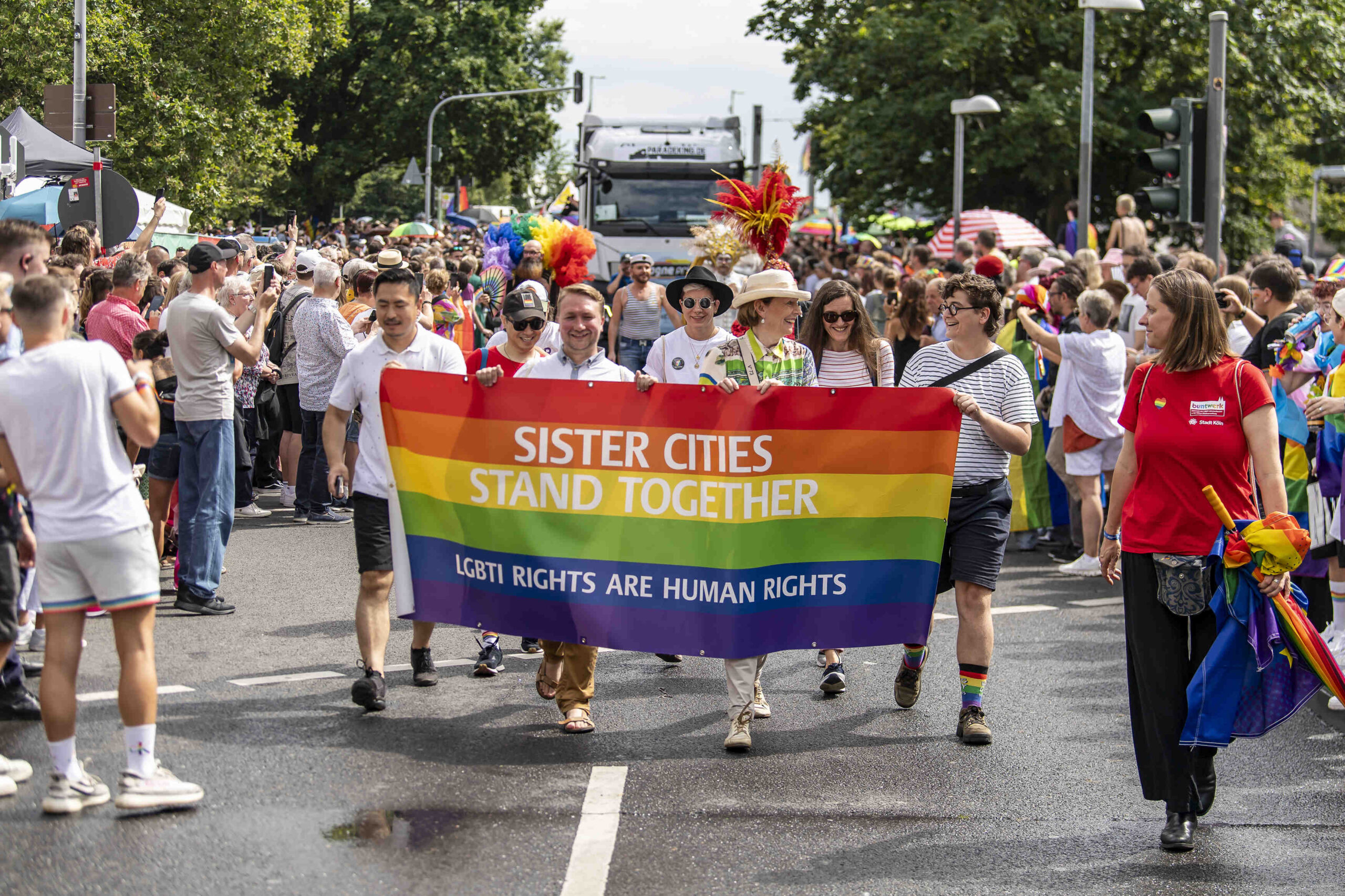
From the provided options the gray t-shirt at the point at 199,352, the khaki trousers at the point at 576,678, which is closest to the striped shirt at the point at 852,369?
the khaki trousers at the point at 576,678

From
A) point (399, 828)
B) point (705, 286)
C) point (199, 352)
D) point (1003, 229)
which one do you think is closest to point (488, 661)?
point (705, 286)

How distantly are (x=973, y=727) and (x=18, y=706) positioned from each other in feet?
12.9

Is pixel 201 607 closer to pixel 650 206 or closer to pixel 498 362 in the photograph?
pixel 498 362

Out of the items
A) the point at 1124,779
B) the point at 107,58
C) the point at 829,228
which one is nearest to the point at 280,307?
the point at 1124,779

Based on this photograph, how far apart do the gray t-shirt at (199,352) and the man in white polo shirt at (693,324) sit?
109 inches

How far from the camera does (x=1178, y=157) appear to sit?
1249 centimetres

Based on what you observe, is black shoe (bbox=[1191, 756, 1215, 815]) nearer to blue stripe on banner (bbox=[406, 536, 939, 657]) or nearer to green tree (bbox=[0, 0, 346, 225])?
blue stripe on banner (bbox=[406, 536, 939, 657])

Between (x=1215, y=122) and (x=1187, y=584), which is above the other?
(x=1215, y=122)

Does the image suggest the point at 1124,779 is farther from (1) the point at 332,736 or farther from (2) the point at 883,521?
(1) the point at 332,736

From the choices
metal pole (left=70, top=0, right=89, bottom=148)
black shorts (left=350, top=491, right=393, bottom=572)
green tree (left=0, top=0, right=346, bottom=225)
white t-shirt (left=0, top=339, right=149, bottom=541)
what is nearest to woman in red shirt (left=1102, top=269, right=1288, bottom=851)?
black shorts (left=350, top=491, right=393, bottom=572)

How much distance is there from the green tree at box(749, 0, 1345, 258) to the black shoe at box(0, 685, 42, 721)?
27968 millimetres

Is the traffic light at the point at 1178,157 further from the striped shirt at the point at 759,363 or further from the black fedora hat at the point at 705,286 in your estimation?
the striped shirt at the point at 759,363

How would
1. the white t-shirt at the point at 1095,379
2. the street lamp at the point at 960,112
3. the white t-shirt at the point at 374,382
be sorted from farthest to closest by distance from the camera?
the street lamp at the point at 960,112 < the white t-shirt at the point at 1095,379 < the white t-shirt at the point at 374,382

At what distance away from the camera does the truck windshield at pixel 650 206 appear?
2380cm
